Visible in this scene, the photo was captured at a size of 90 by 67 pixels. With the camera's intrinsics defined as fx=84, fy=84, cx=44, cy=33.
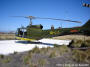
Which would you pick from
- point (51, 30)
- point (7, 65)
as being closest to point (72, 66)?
point (7, 65)

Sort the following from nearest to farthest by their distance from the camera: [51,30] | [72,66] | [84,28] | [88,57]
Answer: [72,66]
[88,57]
[84,28]
[51,30]

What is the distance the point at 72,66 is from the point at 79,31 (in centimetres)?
799

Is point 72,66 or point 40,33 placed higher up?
point 40,33

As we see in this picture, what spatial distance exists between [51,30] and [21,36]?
532cm

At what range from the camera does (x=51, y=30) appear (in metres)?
13.1

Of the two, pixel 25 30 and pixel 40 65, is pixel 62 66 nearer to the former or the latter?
pixel 40 65

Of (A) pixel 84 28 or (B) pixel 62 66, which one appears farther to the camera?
(A) pixel 84 28

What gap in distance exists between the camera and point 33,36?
14062mm

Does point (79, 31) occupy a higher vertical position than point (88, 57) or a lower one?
higher

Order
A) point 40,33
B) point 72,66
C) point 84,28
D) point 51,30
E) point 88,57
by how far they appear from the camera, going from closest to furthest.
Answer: point 72,66
point 88,57
point 84,28
point 51,30
point 40,33

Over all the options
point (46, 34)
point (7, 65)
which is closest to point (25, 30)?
point (46, 34)

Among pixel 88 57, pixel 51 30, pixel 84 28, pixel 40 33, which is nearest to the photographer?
pixel 88 57

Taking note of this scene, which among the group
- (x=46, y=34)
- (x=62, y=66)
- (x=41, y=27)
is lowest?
(x=62, y=66)

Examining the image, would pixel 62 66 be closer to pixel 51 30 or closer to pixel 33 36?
pixel 51 30
